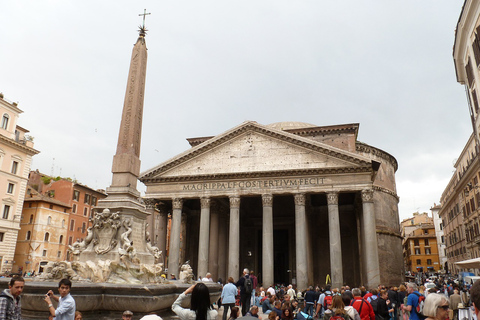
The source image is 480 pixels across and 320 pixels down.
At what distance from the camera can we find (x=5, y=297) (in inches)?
131

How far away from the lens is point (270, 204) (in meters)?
21.1

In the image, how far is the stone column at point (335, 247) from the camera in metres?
19.0

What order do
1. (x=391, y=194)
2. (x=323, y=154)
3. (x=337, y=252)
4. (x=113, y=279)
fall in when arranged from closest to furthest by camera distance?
(x=113, y=279) < (x=337, y=252) < (x=323, y=154) < (x=391, y=194)

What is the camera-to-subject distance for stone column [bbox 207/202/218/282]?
22.4m

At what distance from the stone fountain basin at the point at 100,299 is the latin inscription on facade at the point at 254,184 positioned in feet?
54.1

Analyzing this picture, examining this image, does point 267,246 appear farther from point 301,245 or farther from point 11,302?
point 11,302

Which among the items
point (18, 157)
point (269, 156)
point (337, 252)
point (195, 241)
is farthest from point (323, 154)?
point (18, 157)

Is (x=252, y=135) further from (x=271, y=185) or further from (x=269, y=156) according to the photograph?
(x=271, y=185)

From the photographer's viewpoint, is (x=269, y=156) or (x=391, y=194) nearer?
(x=269, y=156)

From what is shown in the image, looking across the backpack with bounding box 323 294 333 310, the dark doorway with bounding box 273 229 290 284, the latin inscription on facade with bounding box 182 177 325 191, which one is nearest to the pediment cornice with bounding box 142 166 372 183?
the latin inscription on facade with bounding box 182 177 325 191

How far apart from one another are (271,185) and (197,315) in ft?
60.5

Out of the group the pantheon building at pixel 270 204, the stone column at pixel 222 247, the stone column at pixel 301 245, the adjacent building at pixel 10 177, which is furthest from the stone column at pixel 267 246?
the adjacent building at pixel 10 177

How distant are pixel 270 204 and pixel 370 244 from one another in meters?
5.72

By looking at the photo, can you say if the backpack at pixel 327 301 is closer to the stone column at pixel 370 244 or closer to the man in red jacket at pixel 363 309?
the man in red jacket at pixel 363 309
